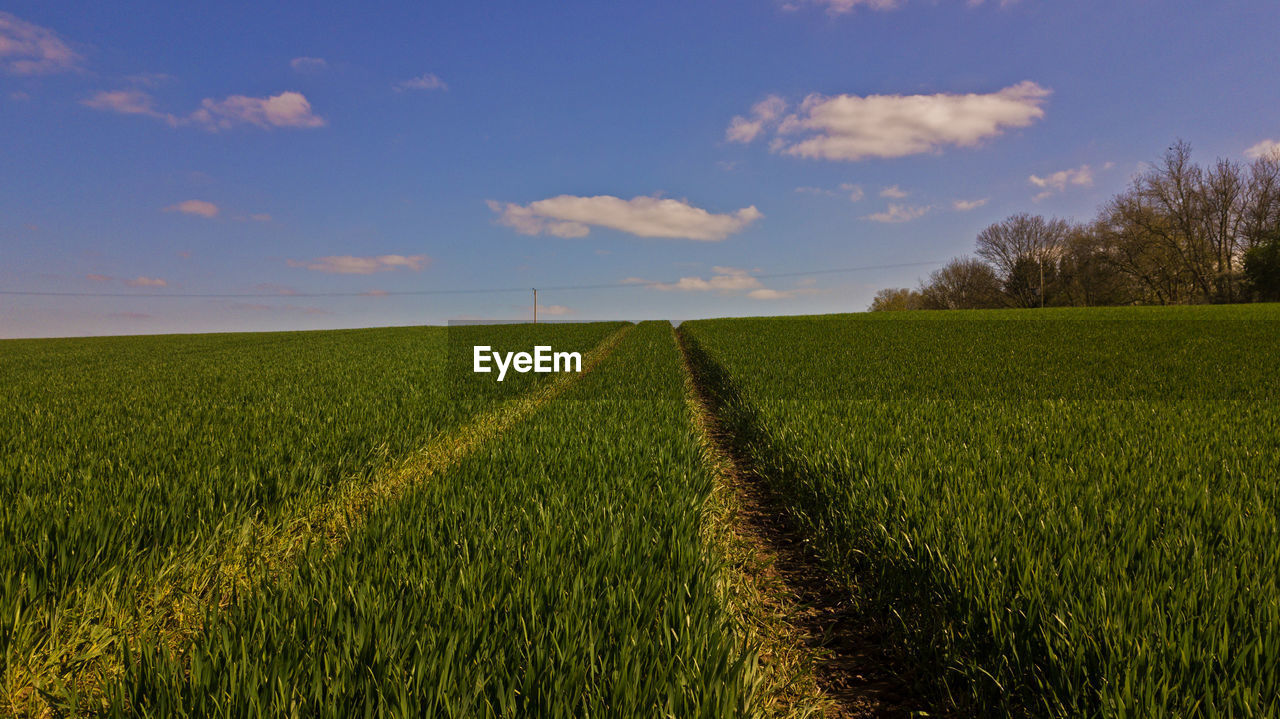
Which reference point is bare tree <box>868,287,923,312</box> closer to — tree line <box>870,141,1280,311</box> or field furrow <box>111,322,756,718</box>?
tree line <box>870,141,1280,311</box>

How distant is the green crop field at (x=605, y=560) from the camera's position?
195cm

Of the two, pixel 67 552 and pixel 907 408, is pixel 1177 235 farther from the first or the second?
pixel 67 552

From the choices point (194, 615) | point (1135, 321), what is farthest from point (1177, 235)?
point (194, 615)

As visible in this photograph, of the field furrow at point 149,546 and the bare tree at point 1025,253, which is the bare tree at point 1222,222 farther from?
the field furrow at point 149,546

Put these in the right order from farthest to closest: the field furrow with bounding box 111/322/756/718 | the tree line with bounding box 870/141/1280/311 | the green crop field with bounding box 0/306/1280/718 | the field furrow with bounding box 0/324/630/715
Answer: the tree line with bounding box 870/141/1280/311 < the field furrow with bounding box 0/324/630/715 < the green crop field with bounding box 0/306/1280/718 < the field furrow with bounding box 111/322/756/718

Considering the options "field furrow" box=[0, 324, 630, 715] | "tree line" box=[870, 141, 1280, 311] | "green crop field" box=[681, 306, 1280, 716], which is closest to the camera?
"green crop field" box=[681, 306, 1280, 716]

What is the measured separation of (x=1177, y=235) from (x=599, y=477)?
70696 millimetres

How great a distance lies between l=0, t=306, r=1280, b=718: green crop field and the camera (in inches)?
76.7

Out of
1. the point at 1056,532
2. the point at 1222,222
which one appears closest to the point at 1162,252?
the point at 1222,222

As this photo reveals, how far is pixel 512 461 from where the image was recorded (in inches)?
196

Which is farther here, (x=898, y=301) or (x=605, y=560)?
(x=898, y=301)

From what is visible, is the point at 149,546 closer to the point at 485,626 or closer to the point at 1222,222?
the point at 485,626

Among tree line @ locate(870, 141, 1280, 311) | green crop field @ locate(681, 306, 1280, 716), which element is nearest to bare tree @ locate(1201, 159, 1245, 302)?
tree line @ locate(870, 141, 1280, 311)

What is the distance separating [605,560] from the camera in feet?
9.31
